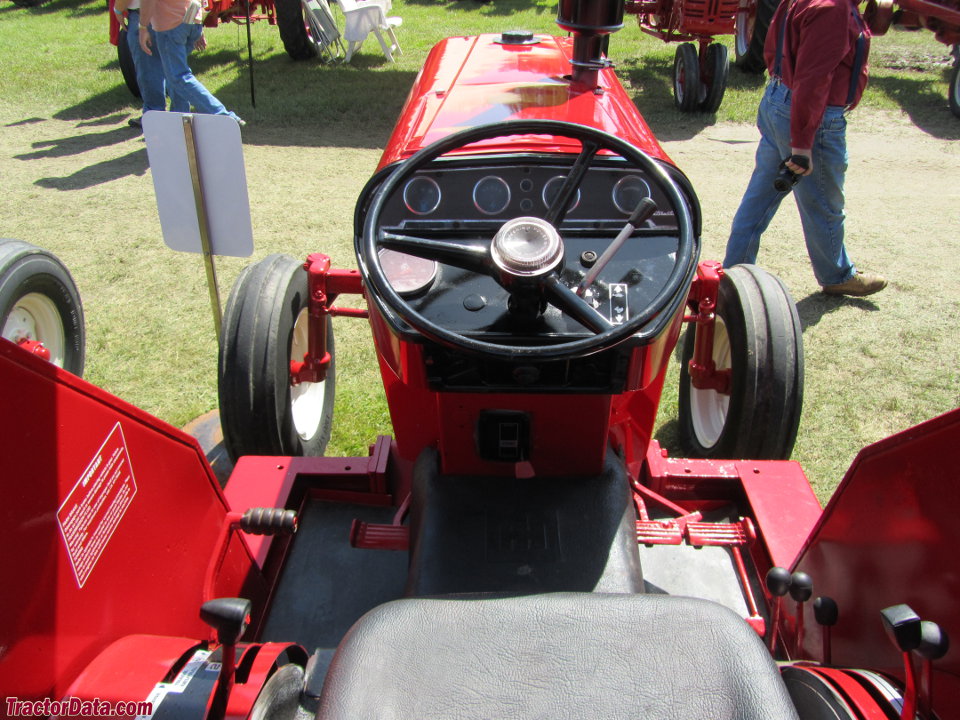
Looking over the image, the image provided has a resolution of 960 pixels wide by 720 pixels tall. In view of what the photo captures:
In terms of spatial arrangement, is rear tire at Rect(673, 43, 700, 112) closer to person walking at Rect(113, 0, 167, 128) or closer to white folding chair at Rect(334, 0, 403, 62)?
white folding chair at Rect(334, 0, 403, 62)

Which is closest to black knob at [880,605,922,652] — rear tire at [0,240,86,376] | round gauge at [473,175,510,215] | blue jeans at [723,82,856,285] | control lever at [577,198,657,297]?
control lever at [577,198,657,297]

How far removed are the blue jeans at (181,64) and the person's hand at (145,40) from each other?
1.4 inches

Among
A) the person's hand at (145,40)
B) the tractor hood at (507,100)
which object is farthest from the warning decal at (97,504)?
the person's hand at (145,40)

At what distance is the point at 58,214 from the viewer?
5137mm

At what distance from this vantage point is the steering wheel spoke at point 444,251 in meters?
1.56

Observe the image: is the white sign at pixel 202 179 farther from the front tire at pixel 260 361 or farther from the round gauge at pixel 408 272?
the round gauge at pixel 408 272

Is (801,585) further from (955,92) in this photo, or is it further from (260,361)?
(955,92)

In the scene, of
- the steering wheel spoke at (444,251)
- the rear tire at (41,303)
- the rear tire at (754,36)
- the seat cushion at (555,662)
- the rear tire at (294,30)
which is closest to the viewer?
the seat cushion at (555,662)

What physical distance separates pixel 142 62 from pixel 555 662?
6.35 m

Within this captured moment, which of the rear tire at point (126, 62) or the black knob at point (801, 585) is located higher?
the rear tire at point (126, 62)

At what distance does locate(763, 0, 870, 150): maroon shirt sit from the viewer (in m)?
3.12

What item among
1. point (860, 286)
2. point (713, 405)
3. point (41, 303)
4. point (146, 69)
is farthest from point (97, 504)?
point (146, 69)

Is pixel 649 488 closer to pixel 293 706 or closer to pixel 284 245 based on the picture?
pixel 293 706

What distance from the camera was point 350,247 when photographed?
4.66 metres
